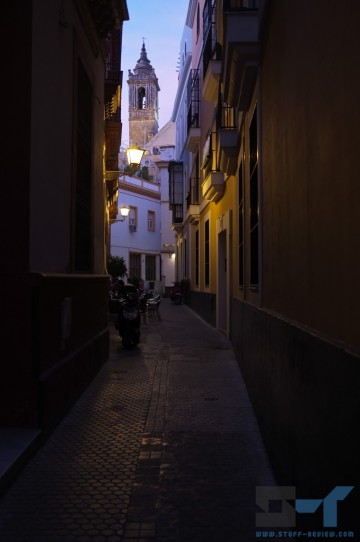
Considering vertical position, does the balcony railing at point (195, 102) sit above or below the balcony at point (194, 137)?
above

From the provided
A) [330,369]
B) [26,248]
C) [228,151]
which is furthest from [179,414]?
[228,151]

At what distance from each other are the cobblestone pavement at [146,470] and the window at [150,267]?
30.7 meters

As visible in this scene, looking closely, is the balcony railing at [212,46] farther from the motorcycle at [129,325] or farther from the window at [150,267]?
the window at [150,267]

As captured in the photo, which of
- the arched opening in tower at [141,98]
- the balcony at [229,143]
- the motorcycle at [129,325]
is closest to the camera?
the balcony at [229,143]

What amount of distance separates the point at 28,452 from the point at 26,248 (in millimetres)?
1700

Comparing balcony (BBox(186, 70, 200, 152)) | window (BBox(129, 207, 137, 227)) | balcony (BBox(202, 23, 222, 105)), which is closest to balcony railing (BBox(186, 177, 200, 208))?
balcony (BBox(186, 70, 200, 152))

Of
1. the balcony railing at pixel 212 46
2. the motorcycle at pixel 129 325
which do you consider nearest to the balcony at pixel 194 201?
the balcony railing at pixel 212 46

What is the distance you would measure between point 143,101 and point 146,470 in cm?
8085

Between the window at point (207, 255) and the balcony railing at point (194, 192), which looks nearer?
the window at point (207, 255)

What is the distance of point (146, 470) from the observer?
14.7ft

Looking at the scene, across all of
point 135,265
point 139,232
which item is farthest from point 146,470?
point 139,232

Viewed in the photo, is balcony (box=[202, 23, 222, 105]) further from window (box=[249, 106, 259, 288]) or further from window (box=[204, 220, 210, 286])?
window (box=[249, 106, 259, 288])

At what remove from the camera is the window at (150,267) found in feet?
127

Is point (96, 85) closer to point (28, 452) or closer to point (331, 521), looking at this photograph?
point (28, 452)
